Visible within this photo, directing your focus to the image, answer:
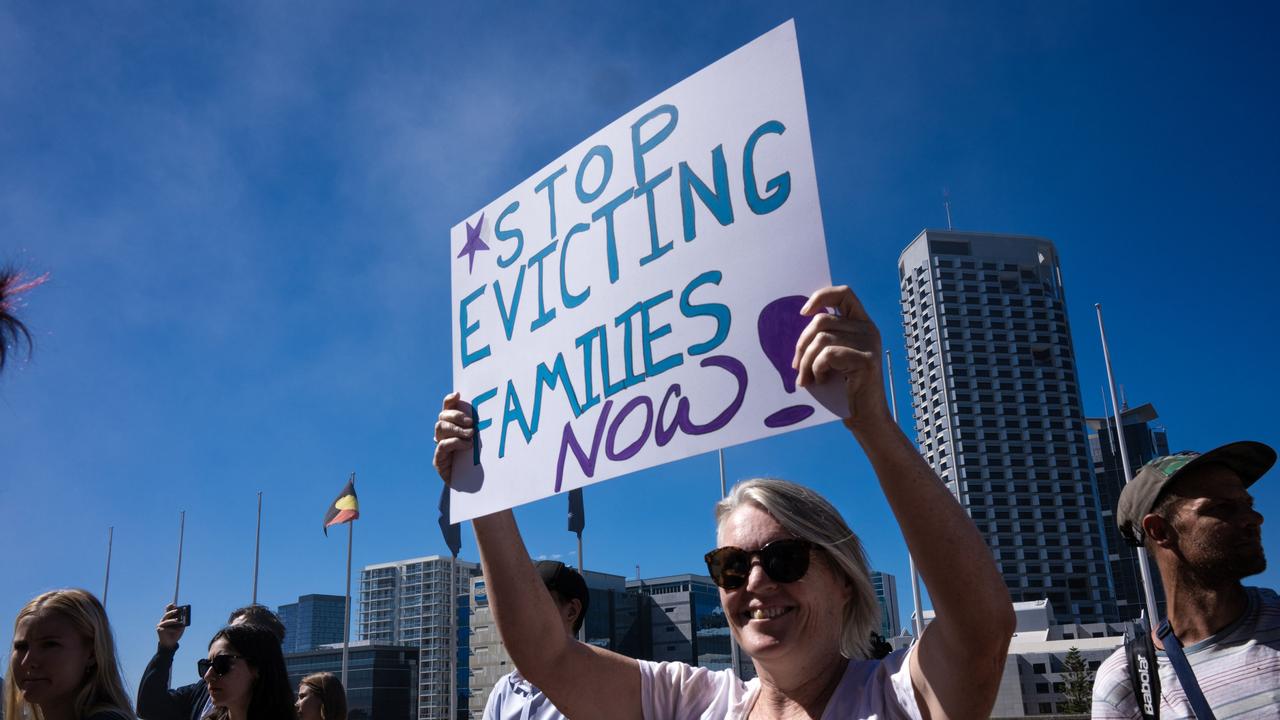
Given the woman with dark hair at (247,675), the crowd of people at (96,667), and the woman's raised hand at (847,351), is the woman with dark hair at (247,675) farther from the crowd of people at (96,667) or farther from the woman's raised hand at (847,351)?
the woman's raised hand at (847,351)

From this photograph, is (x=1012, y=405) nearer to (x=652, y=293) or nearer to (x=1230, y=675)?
(x=1230, y=675)

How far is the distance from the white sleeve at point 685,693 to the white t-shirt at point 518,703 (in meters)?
1.74

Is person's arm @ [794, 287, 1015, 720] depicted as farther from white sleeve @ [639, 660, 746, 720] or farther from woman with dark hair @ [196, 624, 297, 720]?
woman with dark hair @ [196, 624, 297, 720]

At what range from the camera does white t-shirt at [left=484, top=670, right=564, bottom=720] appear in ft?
12.6

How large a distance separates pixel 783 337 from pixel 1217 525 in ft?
5.33

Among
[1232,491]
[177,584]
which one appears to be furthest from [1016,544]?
[1232,491]

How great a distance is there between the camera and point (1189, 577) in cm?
250

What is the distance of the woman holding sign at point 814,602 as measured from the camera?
1466 mm

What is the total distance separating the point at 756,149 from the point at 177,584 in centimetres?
3826

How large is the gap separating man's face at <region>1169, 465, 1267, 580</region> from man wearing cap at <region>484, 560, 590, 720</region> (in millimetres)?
2384

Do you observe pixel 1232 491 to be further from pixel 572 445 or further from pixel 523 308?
pixel 523 308

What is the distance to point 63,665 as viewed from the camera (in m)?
3.34

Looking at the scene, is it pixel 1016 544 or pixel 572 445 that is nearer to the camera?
pixel 572 445

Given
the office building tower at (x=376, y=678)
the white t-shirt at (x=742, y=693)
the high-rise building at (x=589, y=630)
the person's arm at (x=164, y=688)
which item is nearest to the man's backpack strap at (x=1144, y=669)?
the white t-shirt at (x=742, y=693)
